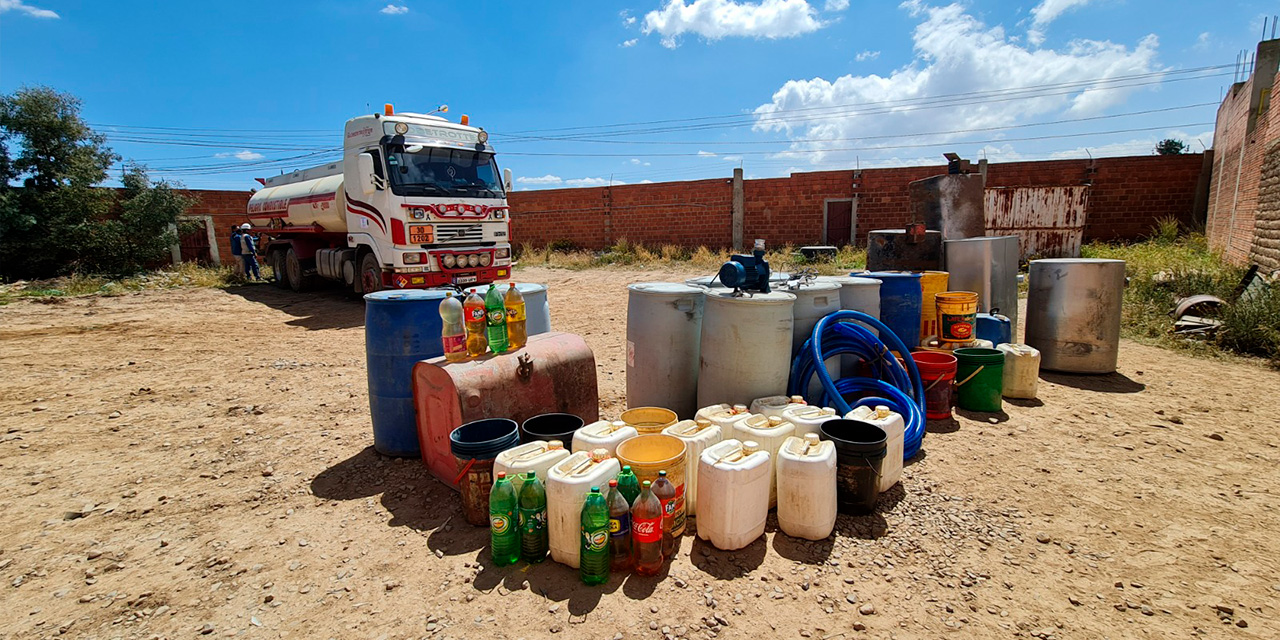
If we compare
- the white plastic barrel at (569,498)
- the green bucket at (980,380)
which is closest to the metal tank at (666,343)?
the white plastic barrel at (569,498)

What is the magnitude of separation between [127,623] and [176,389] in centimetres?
394

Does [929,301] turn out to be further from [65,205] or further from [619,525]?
[65,205]

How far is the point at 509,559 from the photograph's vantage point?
2490 mm

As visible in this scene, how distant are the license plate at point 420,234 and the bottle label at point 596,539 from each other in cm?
714

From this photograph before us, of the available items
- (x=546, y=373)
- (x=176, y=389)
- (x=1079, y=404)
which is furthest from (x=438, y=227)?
(x=1079, y=404)

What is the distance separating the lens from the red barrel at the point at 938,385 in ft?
13.5

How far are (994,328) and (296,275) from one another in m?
13.0

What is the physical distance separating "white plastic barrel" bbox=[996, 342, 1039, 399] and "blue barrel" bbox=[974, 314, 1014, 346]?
2.32 ft

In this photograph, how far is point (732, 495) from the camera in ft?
8.20

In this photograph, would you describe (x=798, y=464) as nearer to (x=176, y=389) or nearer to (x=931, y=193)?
(x=176, y=389)

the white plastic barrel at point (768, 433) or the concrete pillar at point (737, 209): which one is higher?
the concrete pillar at point (737, 209)

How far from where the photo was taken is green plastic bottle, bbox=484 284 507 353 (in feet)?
10.9

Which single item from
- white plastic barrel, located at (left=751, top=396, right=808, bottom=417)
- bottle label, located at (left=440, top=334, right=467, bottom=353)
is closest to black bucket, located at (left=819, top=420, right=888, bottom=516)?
white plastic barrel, located at (left=751, top=396, right=808, bottom=417)

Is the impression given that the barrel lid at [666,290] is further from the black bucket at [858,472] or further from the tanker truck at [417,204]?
the tanker truck at [417,204]
